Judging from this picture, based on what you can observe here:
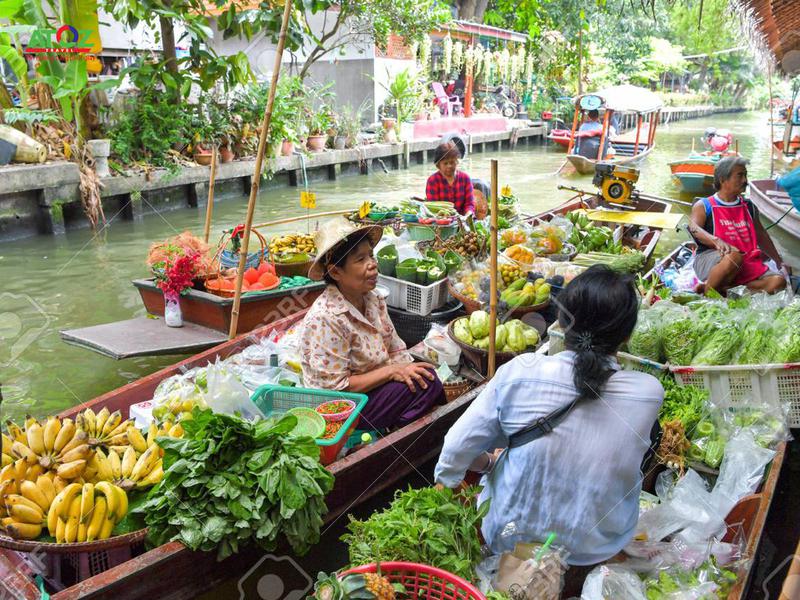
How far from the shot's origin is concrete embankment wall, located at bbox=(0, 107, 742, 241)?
347 inches

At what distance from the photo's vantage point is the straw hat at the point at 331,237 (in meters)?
2.85

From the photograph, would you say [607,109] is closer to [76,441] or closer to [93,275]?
[93,275]

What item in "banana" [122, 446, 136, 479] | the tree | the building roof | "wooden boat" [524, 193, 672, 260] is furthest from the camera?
the tree

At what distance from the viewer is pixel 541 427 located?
1814 millimetres

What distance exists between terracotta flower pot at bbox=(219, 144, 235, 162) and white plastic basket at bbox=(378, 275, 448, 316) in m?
7.83

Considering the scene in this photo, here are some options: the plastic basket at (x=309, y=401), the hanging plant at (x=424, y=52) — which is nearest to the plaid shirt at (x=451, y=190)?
the plastic basket at (x=309, y=401)

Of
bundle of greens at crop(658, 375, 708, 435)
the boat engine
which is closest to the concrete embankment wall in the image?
the boat engine

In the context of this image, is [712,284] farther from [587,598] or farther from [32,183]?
[32,183]

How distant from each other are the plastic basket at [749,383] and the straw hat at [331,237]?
1.65 meters

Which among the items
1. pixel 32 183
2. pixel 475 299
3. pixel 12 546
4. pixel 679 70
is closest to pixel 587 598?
pixel 12 546

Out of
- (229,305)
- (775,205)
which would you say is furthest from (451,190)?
(775,205)

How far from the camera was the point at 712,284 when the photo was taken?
15.4ft

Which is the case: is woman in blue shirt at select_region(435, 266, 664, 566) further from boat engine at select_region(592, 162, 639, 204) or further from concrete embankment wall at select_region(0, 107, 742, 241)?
concrete embankment wall at select_region(0, 107, 742, 241)

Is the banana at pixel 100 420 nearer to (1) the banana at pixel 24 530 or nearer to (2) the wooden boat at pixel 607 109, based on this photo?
(1) the banana at pixel 24 530
